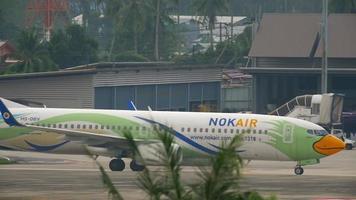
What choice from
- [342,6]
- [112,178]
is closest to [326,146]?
[112,178]

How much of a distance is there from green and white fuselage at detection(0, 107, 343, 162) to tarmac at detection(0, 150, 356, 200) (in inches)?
37.6

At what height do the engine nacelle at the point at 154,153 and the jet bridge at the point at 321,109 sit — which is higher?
the engine nacelle at the point at 154,153

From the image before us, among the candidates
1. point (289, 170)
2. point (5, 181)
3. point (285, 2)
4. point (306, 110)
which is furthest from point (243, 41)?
point (5, 181)

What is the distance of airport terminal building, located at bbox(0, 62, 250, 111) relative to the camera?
67938 mm

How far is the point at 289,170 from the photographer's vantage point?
46.8m

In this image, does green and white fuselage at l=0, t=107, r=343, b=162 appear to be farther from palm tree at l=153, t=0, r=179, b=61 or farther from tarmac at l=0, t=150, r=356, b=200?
palm tree at l=153, t=0, r=179, b=61

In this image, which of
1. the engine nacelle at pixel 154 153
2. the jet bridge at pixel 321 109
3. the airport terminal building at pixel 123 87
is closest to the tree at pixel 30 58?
the airport terminal building at pixel 123 87

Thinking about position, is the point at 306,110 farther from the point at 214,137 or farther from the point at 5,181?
the point at 5,181

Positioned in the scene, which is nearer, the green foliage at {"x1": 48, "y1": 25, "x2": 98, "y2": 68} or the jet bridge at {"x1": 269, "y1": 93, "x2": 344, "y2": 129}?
the jet bridge at {"x1": 269, "y1": 93, "x2": 344, "y2": 129}

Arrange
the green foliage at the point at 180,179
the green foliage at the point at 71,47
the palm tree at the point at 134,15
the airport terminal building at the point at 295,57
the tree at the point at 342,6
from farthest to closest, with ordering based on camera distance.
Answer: the palm tree at the point at 134,15, the tree at the point at 342,6, the green foliage at the point at 71,47, the airport terminal building at the point at 295,57, the green foliage at the point at 180,179

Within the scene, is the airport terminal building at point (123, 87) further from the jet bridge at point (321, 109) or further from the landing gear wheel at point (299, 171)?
the landing gear wheel at point (299, 171)

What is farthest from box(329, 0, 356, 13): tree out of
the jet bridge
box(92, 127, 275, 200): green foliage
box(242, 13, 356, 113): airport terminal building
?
box(92, 127, 275, 200): green foliage

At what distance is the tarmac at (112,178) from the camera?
3478cm

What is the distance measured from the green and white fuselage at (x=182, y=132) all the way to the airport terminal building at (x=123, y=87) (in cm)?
2236
